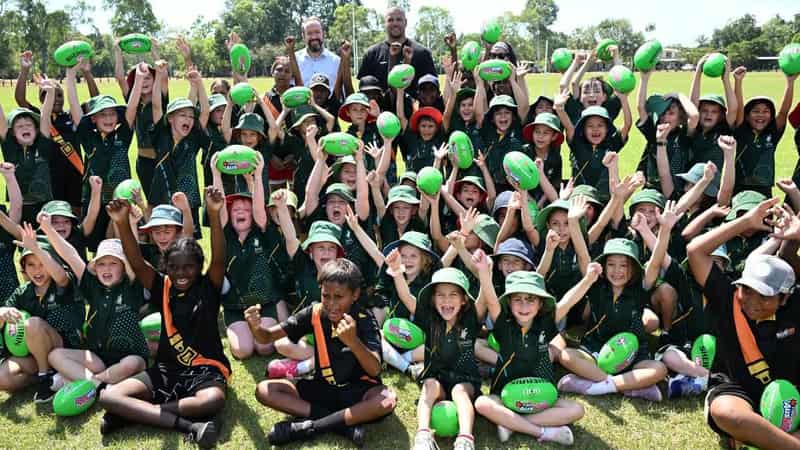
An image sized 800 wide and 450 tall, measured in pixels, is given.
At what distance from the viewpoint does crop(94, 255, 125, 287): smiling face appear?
5219 millimetres

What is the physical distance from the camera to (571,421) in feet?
15.2

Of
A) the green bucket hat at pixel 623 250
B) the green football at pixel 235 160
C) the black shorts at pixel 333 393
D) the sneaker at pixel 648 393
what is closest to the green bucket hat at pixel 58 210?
the green football at pixel 235 160

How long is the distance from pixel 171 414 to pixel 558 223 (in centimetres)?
375

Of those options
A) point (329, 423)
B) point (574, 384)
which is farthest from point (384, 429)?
point (574, 384)

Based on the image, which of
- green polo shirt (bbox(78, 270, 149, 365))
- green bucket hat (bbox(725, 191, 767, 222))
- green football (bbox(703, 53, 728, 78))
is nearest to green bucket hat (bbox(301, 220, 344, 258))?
green polo shirt (bbox(78, 270, 149, 365))

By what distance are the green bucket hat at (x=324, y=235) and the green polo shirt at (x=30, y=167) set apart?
336cm

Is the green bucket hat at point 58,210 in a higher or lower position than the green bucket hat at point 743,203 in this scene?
higher

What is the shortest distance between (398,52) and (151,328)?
18.1 feet

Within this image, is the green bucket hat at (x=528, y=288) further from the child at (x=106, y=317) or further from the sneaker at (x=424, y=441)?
the child at (x=106, y=317)

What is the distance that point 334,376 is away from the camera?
4.78m

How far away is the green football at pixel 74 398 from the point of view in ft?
15.8

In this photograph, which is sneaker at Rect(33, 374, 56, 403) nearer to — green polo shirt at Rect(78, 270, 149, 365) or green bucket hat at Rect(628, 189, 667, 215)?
green polo shirt at Rect(78, 270, 149, 365)

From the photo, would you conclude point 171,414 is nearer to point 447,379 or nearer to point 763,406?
point 447,379

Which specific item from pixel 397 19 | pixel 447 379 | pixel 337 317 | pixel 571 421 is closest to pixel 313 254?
pixel 337 317
